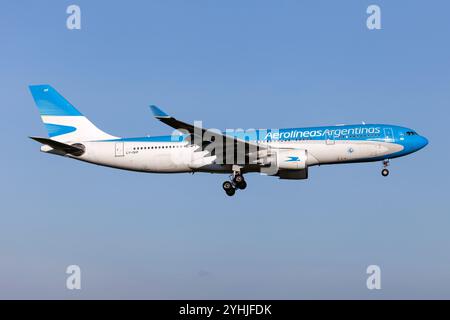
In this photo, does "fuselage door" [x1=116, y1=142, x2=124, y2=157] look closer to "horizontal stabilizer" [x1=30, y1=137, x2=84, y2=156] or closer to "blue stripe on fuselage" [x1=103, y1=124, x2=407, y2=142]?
"horizontal stabilizer" [x1=30, y1=137, x2=84, y2=156]

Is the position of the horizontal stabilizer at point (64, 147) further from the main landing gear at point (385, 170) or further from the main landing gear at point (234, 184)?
the main landing gear at point (385, 170)

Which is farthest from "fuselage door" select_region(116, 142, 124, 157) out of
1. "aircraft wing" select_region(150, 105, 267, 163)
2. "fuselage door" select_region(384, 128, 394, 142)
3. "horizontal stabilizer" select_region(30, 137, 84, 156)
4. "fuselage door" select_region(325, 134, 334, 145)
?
"fuselage door" select_region(384, 128, 394, 142)

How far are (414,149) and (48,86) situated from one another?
2687 cm

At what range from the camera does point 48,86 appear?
53.7m

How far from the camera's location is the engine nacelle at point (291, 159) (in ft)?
148

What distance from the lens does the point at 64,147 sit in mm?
49094

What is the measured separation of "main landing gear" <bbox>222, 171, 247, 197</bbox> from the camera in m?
47.2

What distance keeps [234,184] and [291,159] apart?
4.61 metres

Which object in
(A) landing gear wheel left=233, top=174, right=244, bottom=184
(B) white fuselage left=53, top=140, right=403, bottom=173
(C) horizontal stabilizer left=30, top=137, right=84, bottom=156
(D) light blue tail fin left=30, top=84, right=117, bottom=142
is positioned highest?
(D) light blue tail fin left=30, top=84, right=117, bottom=142

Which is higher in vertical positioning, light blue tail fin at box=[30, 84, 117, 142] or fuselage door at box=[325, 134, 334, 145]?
light blue tail fin at box=[30, 84, 117, 142]

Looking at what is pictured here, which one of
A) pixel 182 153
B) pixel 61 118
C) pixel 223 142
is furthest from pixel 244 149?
pixel 61 118

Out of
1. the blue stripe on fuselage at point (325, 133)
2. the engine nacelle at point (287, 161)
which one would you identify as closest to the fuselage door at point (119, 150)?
the blue stripe on fuselage at point (325, 133)
